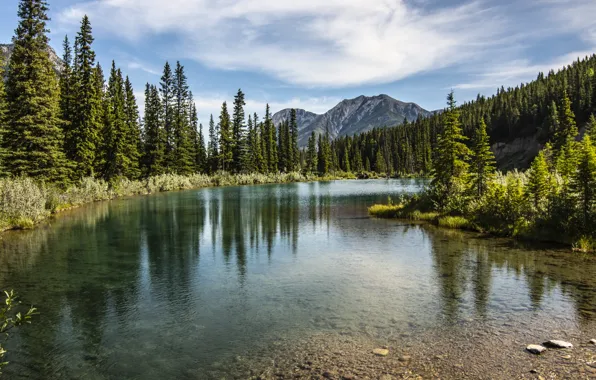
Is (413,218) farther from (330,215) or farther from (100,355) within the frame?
(100,355)

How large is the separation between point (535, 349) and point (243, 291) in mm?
8687

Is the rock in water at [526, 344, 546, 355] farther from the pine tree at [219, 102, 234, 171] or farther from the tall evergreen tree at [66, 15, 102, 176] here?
the pine tree at [219, 102, 234, 171]

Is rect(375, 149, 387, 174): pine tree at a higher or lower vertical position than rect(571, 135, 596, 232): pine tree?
higher

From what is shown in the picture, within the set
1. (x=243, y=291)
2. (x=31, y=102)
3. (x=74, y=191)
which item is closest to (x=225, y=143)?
(x=74, y=191)

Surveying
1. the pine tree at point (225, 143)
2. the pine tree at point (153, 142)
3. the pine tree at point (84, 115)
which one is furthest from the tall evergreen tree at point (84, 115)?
the pine tree at point (225, 143)

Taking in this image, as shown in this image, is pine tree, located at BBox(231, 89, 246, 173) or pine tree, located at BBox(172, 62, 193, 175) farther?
pine tree, located at BBox(231, 89, 246, 173)

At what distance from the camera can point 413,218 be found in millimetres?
30734

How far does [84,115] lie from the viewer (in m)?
50.1

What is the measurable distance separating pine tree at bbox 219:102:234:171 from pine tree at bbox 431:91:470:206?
2873 inches

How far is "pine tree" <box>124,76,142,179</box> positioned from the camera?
2596 inches

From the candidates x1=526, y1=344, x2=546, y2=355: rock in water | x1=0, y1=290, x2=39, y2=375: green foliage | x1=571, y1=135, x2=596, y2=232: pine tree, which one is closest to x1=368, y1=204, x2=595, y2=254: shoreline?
x1=571, y1=135, x2=596, y2=232: pine tree

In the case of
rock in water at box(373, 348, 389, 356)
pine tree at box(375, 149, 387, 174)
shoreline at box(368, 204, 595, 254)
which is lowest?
rock in water at box(373, 348, 389, 356)

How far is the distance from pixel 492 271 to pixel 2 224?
2887 cm

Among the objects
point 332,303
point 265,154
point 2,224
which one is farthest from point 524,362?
point 265,154
